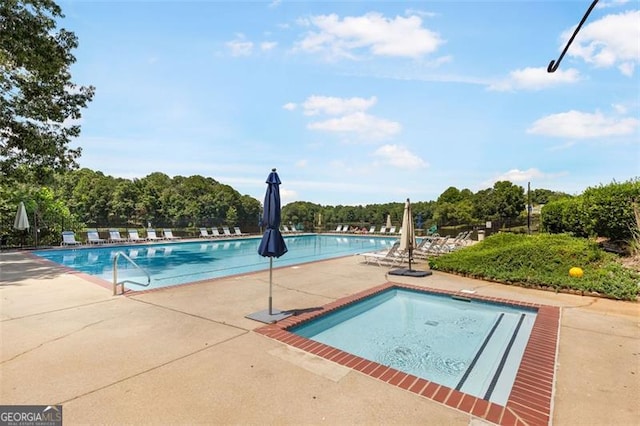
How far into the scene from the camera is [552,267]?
293 inches

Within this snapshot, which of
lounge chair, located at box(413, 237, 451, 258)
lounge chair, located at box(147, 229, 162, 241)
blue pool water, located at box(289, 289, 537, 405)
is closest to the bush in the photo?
lounge chair, located at box(413, 237, 451, 258)

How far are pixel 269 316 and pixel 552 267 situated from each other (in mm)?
6738

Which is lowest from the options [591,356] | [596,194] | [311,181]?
[591,356]

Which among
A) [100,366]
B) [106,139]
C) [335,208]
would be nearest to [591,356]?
[100,366]

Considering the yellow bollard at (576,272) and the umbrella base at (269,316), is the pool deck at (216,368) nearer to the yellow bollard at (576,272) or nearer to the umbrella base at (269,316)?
the umbrella base at (269,316)

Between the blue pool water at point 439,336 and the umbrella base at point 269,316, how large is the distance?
0.33 m

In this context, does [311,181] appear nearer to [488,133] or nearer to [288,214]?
[288,214]

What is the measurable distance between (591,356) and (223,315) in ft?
15.5

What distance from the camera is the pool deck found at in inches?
97.7

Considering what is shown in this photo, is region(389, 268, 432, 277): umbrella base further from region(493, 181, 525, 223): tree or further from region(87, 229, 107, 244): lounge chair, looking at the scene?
region(493, 181, 525, 223): tree

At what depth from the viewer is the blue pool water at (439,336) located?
3688 millimetres

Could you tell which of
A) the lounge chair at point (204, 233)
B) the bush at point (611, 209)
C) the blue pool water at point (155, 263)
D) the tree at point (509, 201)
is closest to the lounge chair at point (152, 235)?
the blue pool water at point (155, 263)

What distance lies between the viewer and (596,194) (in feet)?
30.5

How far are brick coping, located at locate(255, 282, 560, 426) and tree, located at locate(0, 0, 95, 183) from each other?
10617 mm
